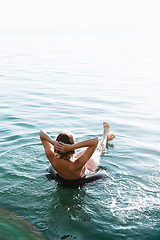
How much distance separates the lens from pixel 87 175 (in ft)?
19.9

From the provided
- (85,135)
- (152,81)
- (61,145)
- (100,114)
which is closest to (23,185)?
(61,145)

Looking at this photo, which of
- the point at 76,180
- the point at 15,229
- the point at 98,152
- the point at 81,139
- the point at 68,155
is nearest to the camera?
the point at 15,229

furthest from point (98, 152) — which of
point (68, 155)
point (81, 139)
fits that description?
point (68, 155)

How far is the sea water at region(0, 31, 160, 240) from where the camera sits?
4.82m

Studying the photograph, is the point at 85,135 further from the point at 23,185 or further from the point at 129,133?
the point at 23,185

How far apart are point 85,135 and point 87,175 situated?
292cm

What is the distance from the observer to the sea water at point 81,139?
482 centimetres

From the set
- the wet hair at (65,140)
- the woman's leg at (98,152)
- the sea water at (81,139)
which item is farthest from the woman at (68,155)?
the woman's leg at (98,152)

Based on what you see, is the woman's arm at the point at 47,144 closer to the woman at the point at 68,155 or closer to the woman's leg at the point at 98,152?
the woman at the point at 68,155

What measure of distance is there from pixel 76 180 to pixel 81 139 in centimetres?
281

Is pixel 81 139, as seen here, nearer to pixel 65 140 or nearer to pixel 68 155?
pixel 68 155

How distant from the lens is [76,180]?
229 inches

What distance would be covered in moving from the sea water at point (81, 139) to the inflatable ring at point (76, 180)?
0.12m

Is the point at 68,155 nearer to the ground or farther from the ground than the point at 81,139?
farther from the ground
